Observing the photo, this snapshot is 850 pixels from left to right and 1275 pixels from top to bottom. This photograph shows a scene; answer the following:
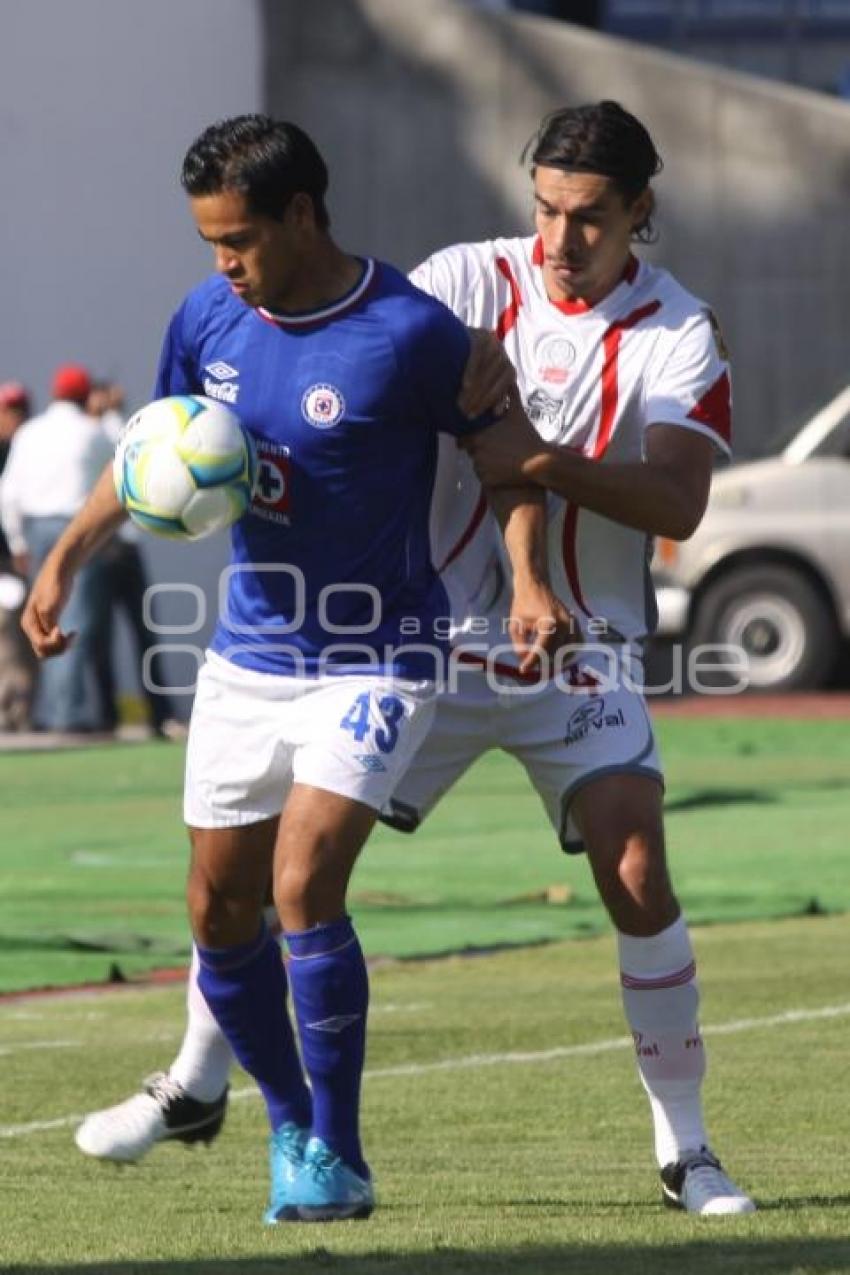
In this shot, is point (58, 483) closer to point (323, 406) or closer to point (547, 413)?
point (547, 413)

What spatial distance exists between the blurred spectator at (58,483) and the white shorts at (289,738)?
1355 centimetres

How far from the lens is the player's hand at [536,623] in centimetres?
639

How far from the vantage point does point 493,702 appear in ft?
22.6

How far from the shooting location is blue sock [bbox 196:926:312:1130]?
22.1 feet

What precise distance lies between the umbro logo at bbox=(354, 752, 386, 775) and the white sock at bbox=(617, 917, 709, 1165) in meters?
0.67

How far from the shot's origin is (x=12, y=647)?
21859 mm

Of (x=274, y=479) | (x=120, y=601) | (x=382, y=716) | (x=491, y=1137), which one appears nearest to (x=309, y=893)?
(x=382, y=716)

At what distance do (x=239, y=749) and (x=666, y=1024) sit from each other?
104 cm

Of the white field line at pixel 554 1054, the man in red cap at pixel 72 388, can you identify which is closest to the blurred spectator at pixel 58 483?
the man in red cap at pixel 72 388

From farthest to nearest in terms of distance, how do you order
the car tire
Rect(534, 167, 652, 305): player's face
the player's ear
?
the car tire, the player's ear, Rect(534, 167, 652, 305): player's face

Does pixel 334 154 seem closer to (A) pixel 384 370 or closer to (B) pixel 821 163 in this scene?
(B) pixel 821 163

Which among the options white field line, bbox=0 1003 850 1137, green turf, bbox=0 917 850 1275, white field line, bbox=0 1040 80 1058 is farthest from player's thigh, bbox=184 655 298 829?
white field line, bbox=0 1040 80 1058

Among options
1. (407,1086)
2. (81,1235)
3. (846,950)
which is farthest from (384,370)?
(846,950)

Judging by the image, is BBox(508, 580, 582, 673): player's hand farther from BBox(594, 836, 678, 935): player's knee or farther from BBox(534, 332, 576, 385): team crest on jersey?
BBox(534, 332, 576, 385): team crest on jersey
